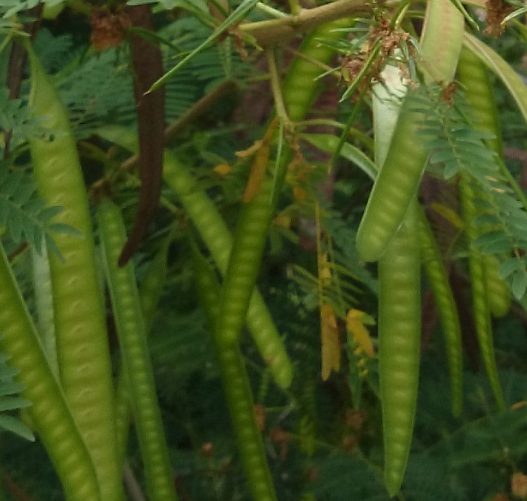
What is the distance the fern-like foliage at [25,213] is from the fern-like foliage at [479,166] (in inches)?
9.4

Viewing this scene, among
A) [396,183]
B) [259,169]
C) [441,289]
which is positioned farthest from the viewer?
[441,289]

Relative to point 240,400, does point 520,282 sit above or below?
above

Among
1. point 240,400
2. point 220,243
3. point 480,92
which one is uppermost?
point 480,92

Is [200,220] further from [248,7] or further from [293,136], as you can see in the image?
[248,7]

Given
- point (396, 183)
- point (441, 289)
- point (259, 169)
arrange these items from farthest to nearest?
point (441, 289)
point (259, 169)
point (396, 183)

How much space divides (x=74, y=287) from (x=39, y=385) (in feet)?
0.24

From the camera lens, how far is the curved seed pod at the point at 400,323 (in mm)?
589

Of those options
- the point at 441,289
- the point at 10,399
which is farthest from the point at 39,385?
the point at 441,289

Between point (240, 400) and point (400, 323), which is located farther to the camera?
point (240, 400)

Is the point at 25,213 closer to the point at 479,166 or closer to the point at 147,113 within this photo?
the point at 147,113

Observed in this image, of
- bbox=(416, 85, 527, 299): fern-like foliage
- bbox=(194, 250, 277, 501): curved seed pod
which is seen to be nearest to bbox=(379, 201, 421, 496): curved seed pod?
bbox=(416, 85, 527, 299): fern-like foliage

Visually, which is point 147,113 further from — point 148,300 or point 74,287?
point 148,300

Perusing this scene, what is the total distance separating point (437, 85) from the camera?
1.80ft

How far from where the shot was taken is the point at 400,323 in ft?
1.94
